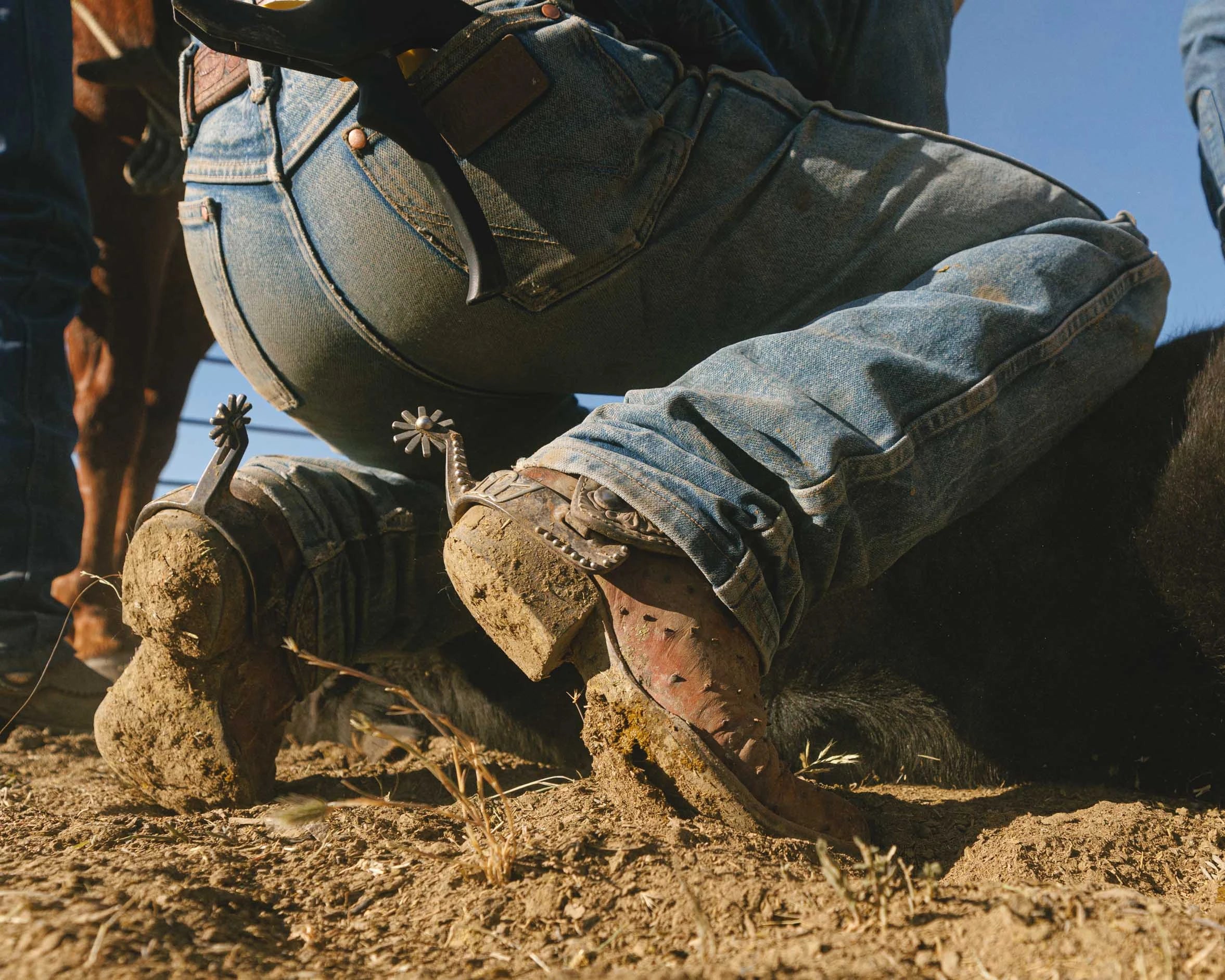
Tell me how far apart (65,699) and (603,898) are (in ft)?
5.52

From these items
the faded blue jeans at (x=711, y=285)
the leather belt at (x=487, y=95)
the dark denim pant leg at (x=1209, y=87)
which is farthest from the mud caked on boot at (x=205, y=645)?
the dark denim pant leg at (x=1209, y=87)

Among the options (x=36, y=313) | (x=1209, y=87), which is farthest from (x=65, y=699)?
(x=1209, y=87)

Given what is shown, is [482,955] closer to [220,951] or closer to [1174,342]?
[220,951]

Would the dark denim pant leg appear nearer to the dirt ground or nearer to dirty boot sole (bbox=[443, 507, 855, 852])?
the dirt ground

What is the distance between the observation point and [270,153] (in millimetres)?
1364

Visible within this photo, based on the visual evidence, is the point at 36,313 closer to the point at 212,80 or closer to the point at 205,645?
the point at 212,80

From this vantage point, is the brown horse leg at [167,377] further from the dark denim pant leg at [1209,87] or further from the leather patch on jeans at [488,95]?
the dark denim pant leg at [1209,87]

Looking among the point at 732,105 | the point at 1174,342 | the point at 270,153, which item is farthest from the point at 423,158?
the point at 1174,342

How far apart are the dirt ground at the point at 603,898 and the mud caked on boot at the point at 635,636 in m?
0.06

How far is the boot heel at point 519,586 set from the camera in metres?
1.07

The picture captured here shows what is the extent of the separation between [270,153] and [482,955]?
1.06 metres

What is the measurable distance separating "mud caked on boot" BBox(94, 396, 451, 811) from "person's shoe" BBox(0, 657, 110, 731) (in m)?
0.69

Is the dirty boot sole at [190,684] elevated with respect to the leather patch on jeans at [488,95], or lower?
lower

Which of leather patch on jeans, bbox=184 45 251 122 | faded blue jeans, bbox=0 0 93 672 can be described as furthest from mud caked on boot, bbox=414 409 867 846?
faded blue jeans, bbox=0 0 93 672
